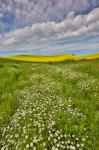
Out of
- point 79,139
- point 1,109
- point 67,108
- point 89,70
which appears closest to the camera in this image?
point 79,139

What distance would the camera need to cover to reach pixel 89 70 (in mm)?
24703

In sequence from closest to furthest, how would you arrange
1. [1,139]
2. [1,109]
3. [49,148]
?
[49,148] → [1,139] → [1,109]

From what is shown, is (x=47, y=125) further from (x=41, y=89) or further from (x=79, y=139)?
(x=41, y=89)

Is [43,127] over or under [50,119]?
under

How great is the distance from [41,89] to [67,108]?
4514mm

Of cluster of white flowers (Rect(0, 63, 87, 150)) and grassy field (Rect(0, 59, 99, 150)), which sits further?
grassy field (Rect(0, 59, 99, 150))

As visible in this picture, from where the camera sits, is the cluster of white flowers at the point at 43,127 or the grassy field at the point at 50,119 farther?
the grassy field at the point at 50,119

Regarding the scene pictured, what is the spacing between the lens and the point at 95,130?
428 inches

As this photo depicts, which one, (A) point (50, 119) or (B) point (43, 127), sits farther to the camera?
(A) point (50, 119)

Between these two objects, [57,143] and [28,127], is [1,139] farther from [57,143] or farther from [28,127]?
[57,143]

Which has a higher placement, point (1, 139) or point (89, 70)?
point (89, 70)

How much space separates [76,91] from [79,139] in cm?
681

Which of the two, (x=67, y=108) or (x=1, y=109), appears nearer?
(x=67, y=108)

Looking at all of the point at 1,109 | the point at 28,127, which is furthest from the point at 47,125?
the point at 1,109
